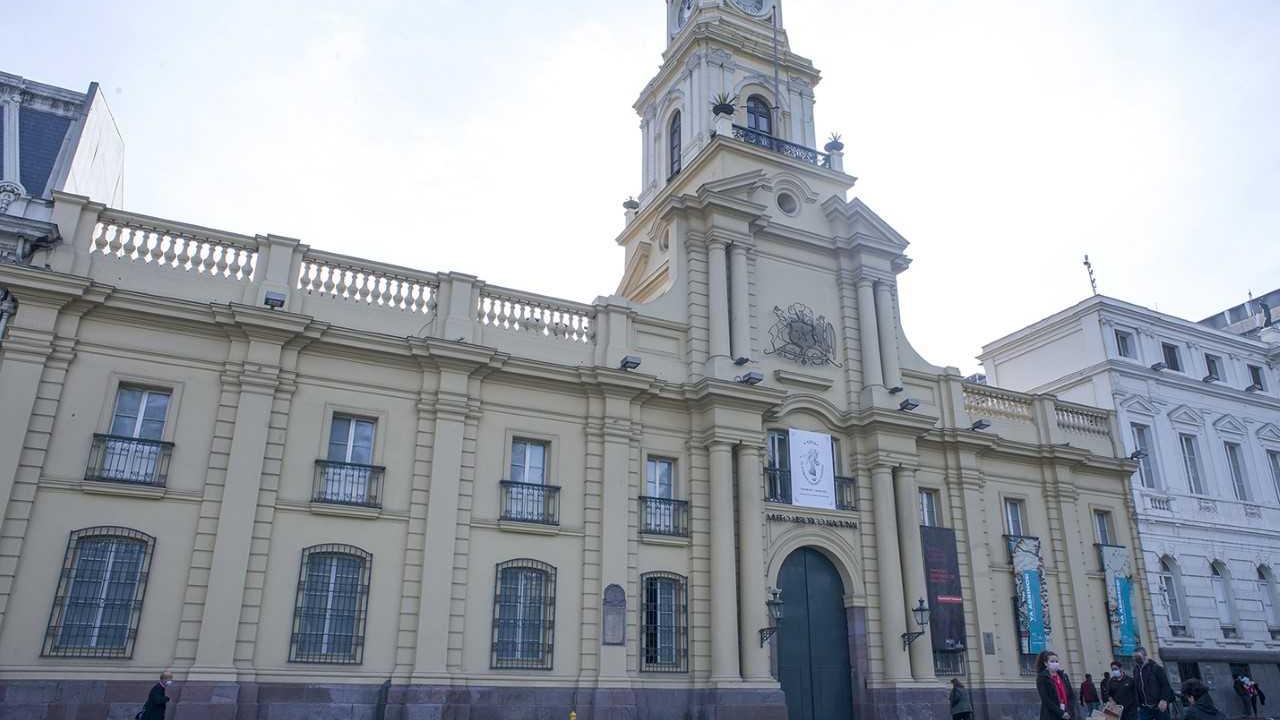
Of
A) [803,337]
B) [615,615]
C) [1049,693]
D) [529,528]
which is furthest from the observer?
[803,337]


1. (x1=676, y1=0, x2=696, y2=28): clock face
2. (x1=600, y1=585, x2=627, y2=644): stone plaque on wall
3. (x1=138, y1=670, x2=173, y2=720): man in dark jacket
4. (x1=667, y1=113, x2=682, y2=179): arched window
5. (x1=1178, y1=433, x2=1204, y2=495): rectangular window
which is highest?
(x1=676, y1=0, x2=696, y2=28): clock face

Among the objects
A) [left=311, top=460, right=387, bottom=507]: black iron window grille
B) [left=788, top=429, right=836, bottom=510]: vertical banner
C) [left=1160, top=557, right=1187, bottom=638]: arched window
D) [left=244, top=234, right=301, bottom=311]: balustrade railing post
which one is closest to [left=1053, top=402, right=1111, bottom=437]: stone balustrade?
[left=1160, top=557, right=1187, bottom=638]: arched window

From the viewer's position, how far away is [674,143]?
29.5 m

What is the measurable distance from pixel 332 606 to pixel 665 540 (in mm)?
7251

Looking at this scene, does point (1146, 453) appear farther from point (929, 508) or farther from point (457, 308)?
point (457, 308)

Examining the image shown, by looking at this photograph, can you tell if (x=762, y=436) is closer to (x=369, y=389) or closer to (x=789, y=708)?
(x=789, y=708)

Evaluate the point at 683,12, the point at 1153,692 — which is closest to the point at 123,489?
the point at 1153,692

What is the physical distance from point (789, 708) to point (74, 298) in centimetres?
1709

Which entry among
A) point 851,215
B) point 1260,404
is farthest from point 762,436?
point 1260,404

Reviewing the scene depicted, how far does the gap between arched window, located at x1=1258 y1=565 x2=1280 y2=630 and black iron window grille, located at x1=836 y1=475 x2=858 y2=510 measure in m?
16.3

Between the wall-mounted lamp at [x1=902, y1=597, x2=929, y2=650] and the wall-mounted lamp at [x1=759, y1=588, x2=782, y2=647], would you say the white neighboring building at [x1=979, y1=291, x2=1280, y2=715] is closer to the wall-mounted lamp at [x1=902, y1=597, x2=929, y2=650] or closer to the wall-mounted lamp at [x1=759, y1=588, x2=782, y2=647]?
the wall-mounted lamp at [x1=902, y1=597, x2=929, y2=650]

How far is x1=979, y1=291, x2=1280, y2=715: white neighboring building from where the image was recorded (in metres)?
28.1

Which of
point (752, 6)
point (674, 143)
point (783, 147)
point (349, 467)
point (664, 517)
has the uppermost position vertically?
point (752, 6)

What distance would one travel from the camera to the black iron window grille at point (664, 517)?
21.0 m
